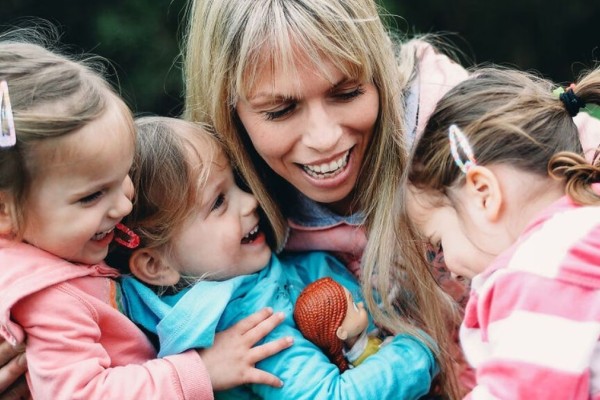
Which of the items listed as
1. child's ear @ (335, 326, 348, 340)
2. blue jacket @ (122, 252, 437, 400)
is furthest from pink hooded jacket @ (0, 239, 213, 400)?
child's ear @ (335, 326, 348, 340)

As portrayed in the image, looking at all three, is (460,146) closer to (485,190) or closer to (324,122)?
(485,190)

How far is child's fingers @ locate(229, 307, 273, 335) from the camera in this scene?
2062 mm

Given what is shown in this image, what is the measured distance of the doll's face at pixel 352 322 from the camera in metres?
2.06

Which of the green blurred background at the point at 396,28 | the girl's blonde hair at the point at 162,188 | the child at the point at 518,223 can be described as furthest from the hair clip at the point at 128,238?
the green blurred background at the point at 396,28

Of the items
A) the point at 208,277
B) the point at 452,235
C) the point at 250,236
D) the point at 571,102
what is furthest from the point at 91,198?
the point at 571,102

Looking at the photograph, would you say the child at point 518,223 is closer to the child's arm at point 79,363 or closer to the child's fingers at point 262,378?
the child's fingers at point 262,378

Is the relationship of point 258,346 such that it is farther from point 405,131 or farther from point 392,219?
point 405,131

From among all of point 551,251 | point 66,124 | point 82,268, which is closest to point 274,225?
point 82,268

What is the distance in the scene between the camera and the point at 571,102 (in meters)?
1.79

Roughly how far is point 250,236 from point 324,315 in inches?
13.4

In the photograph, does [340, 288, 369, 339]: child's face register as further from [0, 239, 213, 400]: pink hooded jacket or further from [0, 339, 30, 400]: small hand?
[0, 339, 30, 400]: small hand

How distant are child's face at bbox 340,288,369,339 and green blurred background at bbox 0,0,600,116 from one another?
1.37 m

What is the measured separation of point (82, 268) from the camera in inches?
75.6

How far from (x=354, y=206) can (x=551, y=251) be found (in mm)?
949
